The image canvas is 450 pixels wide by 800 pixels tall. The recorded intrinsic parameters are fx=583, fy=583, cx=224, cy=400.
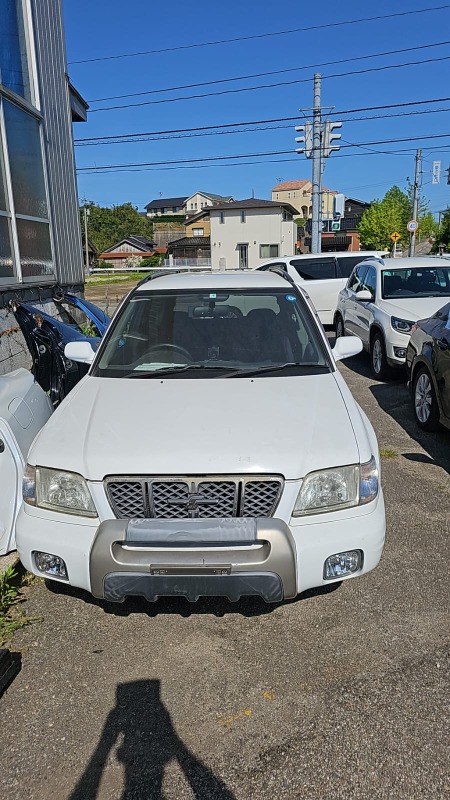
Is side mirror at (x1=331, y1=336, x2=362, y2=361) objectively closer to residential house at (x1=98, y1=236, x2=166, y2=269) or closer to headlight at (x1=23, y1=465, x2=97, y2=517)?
headlight at (x1=23, y1=465, x2=97, y2=517)

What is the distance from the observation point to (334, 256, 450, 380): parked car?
791 cm

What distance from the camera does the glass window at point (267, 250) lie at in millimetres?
55688

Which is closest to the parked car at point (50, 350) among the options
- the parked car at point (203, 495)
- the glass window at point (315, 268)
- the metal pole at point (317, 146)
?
the parked car at point (203, 495)

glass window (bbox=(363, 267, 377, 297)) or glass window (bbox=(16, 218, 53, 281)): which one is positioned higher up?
glass window (bbox=(16, 218, 53, 281))

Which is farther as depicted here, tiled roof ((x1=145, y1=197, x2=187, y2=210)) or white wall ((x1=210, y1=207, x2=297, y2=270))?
tiled roof ((x1=145, y1=197, x2=187, y2=210))

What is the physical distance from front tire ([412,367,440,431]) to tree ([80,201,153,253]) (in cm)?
11665

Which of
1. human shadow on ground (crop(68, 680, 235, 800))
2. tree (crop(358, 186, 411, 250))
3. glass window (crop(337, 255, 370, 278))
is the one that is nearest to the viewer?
human shadow on ground (crop(68, 680, 235, 800))

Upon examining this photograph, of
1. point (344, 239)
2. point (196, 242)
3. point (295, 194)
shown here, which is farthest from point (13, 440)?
point (295, 194)

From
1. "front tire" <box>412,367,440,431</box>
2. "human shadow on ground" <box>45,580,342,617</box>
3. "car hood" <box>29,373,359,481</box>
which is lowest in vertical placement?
"human shadow on ground" <box>45,580,342,617</box>

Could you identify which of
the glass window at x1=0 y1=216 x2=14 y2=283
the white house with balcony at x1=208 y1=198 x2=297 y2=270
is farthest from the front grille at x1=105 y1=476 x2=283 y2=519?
the white house with balcony at x1=208 y1=198 x2=297 y2=270

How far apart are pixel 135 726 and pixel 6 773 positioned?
0.51 meters

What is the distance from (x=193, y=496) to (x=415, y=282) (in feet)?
23.7

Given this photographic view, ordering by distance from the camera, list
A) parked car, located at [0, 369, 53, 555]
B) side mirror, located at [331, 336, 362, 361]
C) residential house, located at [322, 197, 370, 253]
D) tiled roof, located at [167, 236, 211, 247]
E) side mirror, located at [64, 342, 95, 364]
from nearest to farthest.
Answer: parked car, located at [0, 369, 53, 555] → side mirror, located at [64, 342, 95, 364] → side mirror, located at [331, 336, 362, 361] → tiled roof, located at [167, 236, 211, 247] → residential house, located at [322, 197, 370, 253]

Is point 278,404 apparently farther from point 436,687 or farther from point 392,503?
point 392,503
